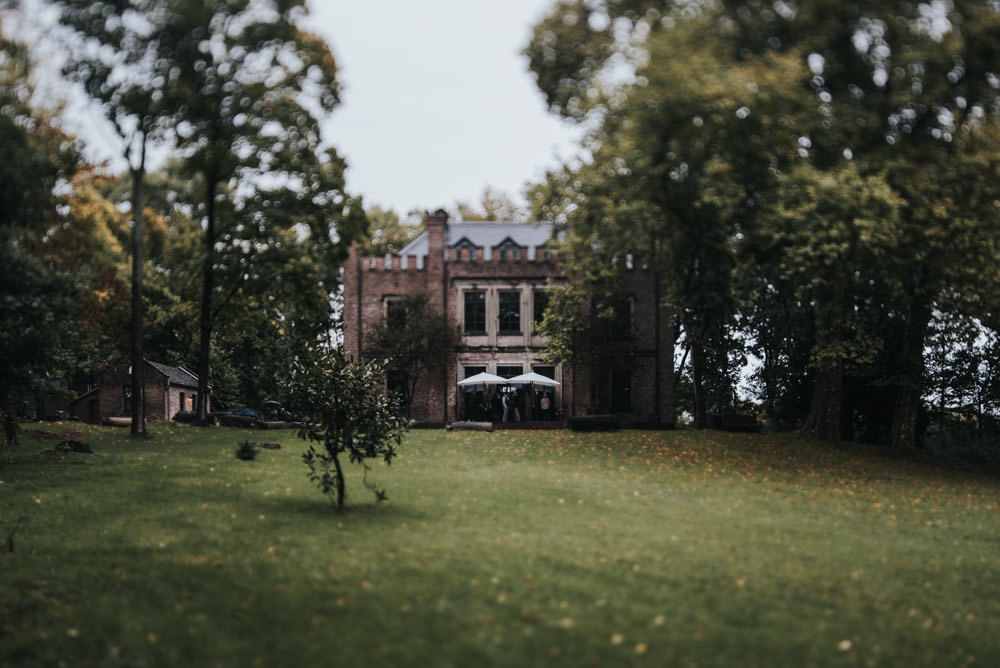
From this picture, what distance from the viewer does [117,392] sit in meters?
42.8

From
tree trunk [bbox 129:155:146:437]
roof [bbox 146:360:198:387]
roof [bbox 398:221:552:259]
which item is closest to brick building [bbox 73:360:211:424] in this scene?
roof [bbox 146:360:198:387]

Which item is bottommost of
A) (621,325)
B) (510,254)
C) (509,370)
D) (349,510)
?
(349,510)

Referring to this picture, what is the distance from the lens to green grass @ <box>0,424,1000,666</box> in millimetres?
8906

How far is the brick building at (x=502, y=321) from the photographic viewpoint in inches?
1674

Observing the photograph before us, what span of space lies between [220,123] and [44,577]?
734 inches

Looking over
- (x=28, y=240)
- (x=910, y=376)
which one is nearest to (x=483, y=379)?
(x=910, y=376)

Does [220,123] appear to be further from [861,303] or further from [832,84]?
[861,303]

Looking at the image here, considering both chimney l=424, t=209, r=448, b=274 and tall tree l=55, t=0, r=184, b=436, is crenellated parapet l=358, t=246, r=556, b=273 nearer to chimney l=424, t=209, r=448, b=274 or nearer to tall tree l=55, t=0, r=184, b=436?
chimney l=424, t=209, r=448, b=274

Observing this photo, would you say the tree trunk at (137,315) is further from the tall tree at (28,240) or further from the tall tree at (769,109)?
the tall tree at (769,109)

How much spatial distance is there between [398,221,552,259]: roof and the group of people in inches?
315

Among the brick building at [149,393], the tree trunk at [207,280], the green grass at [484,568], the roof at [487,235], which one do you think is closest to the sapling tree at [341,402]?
the green grass at [484,568]

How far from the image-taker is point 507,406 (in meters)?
39.8

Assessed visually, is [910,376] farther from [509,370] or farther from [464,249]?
[464,249]

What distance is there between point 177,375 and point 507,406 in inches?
642
